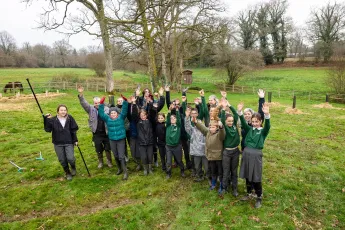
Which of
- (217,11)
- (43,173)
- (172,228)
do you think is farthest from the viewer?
(217,11)

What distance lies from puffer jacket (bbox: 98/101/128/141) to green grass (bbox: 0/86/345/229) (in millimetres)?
1158

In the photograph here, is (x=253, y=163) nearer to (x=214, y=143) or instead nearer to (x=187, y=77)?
(x=214, y=143)

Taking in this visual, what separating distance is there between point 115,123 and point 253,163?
3328mm

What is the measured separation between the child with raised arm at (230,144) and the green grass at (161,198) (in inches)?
20.3

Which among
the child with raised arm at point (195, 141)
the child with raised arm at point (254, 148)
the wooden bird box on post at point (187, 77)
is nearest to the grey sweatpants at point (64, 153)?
the child with raised arm at point (195, 141)

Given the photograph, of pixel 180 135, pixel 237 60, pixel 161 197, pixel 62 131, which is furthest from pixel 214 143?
pixel 237 60

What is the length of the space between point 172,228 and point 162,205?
714 millimetres

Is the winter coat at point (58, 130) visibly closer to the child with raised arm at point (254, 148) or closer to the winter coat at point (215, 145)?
the winter coat at point (215, 145)

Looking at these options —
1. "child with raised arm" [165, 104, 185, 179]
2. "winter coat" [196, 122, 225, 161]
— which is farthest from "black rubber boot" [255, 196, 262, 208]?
"child with raised arm" [165, 104, 185, 179]

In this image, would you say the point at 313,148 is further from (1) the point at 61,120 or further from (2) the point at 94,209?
(1) the point at 61,120

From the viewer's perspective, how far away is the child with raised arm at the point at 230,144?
505 cm

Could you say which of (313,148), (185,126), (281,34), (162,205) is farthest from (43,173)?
(281,34)

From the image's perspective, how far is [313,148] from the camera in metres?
8.73

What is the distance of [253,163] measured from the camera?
191 inches
